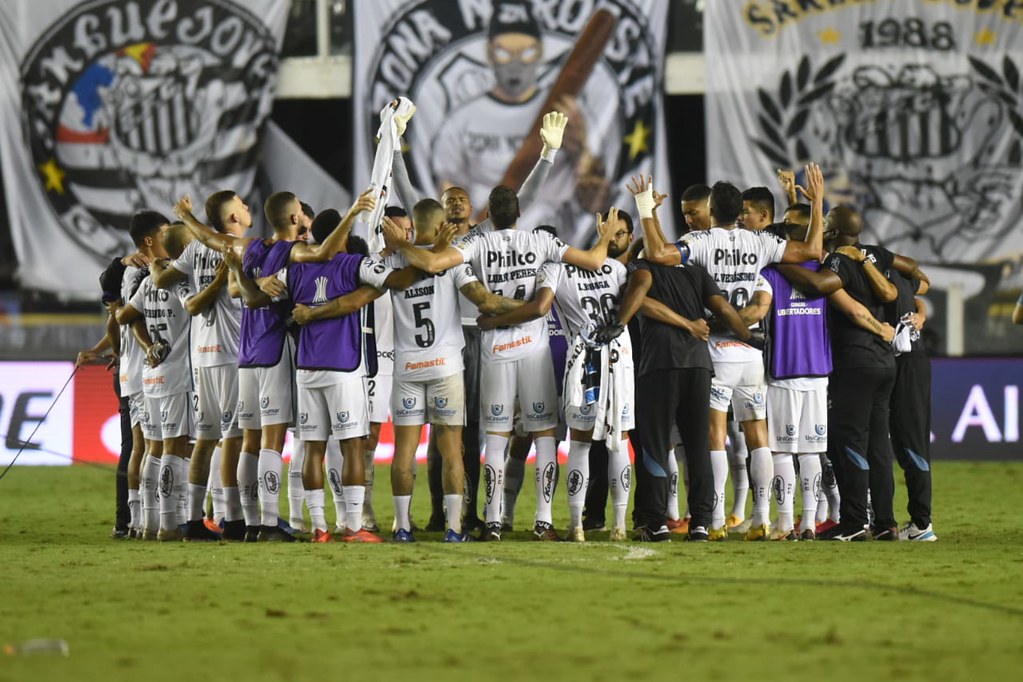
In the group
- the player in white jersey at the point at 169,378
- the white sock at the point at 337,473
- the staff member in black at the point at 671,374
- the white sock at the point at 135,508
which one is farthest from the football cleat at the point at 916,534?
the white sock at the point at 135,508

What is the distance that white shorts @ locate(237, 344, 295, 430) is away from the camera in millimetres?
10891

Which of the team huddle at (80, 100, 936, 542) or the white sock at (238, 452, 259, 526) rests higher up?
the team huddle at (80, 100, 936, 542)

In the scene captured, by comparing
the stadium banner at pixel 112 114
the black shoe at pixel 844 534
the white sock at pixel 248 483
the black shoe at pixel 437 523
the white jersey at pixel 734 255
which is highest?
the stadium banner at pixel 112 114

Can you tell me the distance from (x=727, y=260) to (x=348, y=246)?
2966 mm

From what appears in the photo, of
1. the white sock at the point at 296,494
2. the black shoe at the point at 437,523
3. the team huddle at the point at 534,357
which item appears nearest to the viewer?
the team huddle at the point at 534,357

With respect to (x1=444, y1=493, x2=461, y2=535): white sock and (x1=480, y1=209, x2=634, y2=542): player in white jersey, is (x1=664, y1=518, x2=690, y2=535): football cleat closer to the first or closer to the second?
(x1=480, y1=209, x2=634, y2=542): player in white jersey

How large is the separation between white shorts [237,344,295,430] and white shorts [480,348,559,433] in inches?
52.8

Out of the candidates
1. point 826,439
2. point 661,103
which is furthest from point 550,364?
point 661,103

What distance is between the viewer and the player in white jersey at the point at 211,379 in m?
11.2

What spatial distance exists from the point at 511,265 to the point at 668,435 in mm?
1577

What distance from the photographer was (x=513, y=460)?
468 inches

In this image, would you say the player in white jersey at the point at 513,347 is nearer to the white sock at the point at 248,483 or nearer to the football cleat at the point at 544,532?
Result: the football cleat at the point at 544,532

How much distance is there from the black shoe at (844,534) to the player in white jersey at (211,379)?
4.11 metres

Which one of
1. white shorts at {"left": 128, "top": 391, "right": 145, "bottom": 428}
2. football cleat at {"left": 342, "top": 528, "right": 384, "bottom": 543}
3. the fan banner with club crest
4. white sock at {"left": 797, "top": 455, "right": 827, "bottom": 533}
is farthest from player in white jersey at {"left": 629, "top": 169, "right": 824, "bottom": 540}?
the fan banner with club crest
